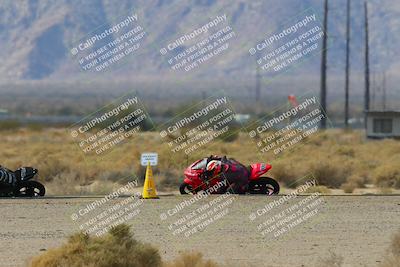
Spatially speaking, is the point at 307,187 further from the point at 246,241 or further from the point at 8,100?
the point at 8,100

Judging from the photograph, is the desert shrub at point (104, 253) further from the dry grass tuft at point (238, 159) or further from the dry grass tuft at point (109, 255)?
the dry grass tuft at point (238, 159)

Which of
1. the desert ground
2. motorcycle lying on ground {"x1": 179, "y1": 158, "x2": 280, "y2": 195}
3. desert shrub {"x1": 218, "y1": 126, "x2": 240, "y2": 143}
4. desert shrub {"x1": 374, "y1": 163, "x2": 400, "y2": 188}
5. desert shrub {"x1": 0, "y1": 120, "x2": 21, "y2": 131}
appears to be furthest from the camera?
desert shrub {"x1": 0, "y1": 120, "x2": 21, "y2": 131}

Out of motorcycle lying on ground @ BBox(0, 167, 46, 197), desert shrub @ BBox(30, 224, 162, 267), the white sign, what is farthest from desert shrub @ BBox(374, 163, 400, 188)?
desert shrub @ BBox(30, 224, 162, 267)

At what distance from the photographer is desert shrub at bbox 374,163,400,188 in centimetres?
3269

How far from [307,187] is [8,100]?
5517 inches

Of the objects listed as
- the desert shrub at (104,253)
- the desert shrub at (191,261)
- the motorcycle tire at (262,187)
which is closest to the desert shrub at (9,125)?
the motorcycle tire at (262,187)

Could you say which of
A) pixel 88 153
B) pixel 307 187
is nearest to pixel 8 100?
pixel 88 153

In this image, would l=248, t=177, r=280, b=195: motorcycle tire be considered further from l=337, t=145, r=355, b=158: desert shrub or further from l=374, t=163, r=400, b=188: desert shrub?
l=337, t=145, r=355, b=158: desert shrub

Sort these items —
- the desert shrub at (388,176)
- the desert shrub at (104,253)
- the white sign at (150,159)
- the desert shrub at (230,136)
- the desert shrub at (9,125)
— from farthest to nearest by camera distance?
the desert shrub at (9,125)
the desert shrub at (230,136)
the desert shrub at (388,176)
the white sign at (150,159)
the desert shrub at (104,253)

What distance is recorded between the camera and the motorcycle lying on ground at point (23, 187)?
85.2 ft

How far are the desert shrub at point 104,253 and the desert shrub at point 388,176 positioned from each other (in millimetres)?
18495

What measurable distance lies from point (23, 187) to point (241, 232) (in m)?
7.56

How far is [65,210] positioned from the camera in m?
23.6

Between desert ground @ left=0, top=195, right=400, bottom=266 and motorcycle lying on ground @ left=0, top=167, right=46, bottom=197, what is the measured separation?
76 centimetres
